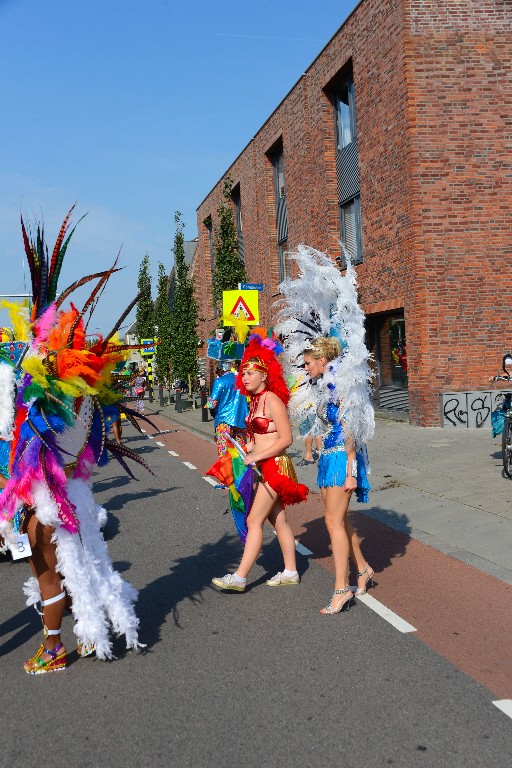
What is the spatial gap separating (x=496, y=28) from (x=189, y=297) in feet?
58.9

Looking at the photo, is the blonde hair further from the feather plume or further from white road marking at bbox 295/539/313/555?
white road marking at bbox 295/539/313/555

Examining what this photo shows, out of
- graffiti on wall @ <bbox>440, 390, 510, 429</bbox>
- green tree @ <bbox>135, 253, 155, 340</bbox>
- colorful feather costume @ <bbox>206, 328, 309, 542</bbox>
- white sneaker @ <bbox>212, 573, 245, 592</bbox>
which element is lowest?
white sneaker @ <bbox>212, 573, 245, 592</bbox>

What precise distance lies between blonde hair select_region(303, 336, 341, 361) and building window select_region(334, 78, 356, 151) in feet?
53.5

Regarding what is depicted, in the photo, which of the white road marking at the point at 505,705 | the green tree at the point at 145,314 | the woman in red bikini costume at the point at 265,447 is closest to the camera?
the white road marking at the point at 505,705

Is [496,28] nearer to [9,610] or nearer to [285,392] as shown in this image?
[285,392]

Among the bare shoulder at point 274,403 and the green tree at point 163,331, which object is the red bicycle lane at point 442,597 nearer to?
the bare shoulder at point 274,403

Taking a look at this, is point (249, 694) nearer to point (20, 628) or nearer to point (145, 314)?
point (20, 628)

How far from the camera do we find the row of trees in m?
25.7

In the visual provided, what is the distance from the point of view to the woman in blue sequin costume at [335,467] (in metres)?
5.20

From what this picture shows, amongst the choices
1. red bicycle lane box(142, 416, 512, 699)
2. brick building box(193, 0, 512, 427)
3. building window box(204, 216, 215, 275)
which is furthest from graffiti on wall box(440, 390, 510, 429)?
building window box(204, 216, 215, 275)

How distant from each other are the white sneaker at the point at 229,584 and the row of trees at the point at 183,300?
997 centimetres

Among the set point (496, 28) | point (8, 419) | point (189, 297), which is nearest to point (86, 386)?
point (8, 419)

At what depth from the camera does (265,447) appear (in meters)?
5.72

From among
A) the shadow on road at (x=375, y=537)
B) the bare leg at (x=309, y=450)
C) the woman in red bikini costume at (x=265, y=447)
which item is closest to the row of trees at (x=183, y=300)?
the bare leg at (x=309, y=450)
